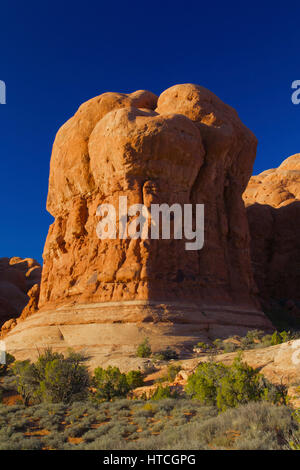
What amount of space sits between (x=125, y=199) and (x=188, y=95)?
9311 millimetres

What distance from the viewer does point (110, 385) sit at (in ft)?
44.1

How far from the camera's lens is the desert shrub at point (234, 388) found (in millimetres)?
9570

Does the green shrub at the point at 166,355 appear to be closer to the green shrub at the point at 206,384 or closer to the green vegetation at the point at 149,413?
the green vegetation at the point at 149,413

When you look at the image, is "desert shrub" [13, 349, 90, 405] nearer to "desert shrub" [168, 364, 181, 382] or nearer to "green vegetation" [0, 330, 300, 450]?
"green vegetation" [0, 330, 300, 450]

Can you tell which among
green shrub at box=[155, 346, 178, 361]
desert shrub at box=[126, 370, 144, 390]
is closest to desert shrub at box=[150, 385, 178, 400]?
desert shrub at box=[126, 370, 144, 390]

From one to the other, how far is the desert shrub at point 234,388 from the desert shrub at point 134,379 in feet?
11.9

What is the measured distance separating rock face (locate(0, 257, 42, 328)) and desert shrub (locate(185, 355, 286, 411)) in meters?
21.9

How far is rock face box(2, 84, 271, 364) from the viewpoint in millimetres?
20903

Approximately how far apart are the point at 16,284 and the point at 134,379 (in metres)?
39.3

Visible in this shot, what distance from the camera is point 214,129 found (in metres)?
26.6

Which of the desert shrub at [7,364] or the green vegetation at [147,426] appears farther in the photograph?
the desert shrub at [7,364]

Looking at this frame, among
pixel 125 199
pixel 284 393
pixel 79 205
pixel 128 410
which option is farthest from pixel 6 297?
pixel 284 393

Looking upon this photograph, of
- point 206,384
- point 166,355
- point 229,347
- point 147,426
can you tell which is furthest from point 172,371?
point 147,426

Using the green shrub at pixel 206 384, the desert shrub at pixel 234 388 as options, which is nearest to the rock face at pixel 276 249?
the green shrub at pixel 206 384
